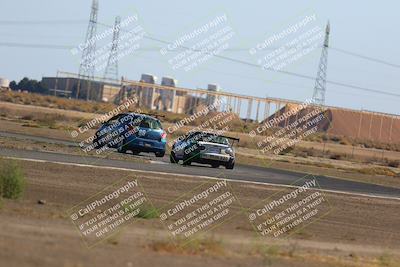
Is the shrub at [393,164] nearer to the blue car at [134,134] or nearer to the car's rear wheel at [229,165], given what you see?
the car's rear wheel at [229,165]

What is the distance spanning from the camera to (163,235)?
14.5 metres

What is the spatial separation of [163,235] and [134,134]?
1821 cm

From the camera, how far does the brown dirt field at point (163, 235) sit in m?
10.9

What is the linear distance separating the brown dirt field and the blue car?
7.13 meters

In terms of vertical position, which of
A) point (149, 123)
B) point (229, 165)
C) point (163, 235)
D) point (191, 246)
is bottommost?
point (229, 165)

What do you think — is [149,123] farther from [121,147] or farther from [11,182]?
[11,182]

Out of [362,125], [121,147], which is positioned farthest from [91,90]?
[121,147]

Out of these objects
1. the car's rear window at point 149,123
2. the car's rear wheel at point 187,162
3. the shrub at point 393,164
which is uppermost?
the car's rear window at point 149,123

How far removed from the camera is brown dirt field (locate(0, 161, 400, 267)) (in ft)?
35.8

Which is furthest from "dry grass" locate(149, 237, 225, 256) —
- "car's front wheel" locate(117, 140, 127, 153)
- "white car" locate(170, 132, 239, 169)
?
"car's front wheel" locate(117, 140, 127, 153)

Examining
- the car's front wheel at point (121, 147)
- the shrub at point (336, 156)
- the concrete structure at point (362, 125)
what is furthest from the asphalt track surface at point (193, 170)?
the concrete structure at point (362, 125)

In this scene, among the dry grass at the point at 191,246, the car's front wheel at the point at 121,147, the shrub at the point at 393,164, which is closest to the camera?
the dry grass at the point at 191,246

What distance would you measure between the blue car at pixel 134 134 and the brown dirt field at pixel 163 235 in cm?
713

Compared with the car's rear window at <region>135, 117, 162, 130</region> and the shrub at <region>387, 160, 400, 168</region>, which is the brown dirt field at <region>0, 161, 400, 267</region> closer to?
the car's rear window at <region>135, 117, 162, 130</region>
